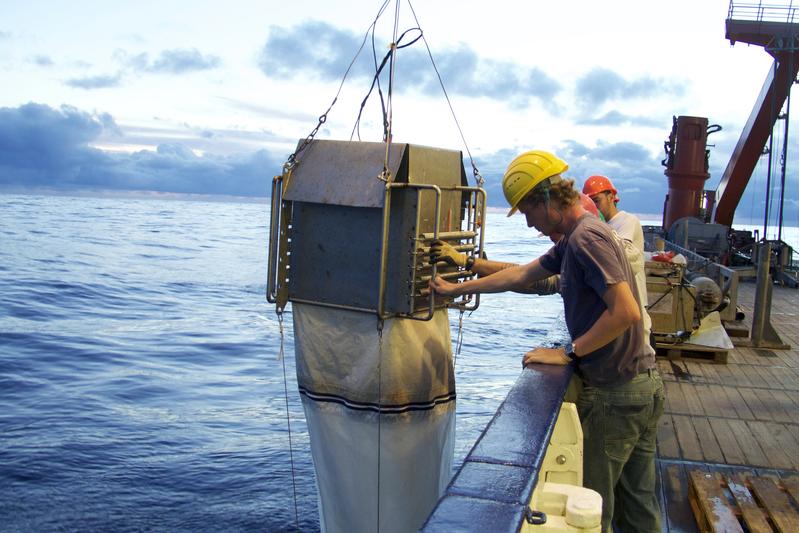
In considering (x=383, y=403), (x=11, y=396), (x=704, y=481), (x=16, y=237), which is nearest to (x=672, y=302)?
(x=704, y=481)

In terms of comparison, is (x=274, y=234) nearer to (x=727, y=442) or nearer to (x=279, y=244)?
(x=279, y=244)

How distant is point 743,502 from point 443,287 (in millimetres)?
2593

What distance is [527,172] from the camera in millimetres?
3717

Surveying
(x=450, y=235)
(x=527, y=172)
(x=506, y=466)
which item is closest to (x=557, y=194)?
(x=527, y=172)

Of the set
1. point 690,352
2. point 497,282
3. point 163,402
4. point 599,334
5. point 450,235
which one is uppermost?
point 450,235

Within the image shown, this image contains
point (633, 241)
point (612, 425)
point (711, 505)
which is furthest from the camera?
point (633, 241)

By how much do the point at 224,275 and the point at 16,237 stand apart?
21836 millimetres

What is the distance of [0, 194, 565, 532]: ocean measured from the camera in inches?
378

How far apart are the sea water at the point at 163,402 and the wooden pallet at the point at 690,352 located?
7.39ft

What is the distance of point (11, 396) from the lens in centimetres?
1447

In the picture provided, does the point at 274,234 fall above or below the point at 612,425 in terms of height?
above

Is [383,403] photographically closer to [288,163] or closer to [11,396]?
[288,163]

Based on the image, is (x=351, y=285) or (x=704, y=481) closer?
(x=351, y=285)

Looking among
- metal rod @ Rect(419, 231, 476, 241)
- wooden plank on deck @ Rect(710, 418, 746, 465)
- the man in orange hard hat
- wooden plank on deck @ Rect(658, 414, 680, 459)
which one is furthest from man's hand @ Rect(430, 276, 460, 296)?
wooden plank on deck @ Rect(710, 418, 746, 465)
